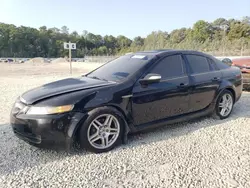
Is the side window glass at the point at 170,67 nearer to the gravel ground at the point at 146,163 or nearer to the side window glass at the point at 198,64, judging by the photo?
the side window glass at the point at 198,64

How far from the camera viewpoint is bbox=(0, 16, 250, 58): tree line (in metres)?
62.8

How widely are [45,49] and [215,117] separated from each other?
115912 millimetres

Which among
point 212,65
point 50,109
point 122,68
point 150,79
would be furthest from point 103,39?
point 50,109

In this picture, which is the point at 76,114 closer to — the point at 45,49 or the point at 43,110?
the point at 43,110

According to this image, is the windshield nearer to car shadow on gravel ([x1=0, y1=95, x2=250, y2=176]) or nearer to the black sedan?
the black sedan

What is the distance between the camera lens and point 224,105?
4629 millimetres

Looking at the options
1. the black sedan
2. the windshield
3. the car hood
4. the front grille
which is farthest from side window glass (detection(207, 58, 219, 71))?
the front grille

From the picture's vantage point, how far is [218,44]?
151 feet

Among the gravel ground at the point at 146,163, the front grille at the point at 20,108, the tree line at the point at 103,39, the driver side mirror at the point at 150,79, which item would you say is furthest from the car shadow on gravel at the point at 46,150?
the tree line at the point at 103,39

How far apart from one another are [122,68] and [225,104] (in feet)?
7.74

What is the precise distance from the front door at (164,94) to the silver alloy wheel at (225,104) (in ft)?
3.57

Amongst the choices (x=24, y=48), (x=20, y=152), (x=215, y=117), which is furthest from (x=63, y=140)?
(x=24, y=48)

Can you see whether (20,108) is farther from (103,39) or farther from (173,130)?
(103,39)

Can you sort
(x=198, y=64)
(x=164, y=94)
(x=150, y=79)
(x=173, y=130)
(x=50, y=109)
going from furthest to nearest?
(x=198, y=64), (x=173, y=130), (x=164, y=94), (x=150, y=79), (x=50, y=109)
